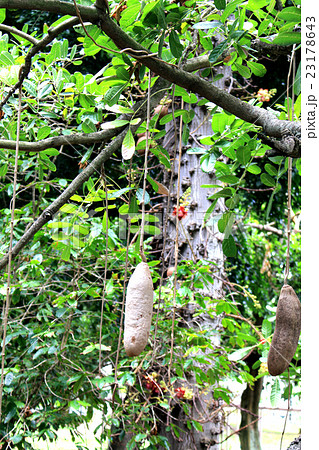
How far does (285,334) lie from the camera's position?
0.77m

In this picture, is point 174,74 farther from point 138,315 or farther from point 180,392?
point 180,392

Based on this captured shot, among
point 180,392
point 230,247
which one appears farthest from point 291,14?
point 180,392

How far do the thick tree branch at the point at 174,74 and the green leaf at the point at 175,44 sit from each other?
0.16 ft

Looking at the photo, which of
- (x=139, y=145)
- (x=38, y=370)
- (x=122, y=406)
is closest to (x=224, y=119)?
(x=139, y=145)

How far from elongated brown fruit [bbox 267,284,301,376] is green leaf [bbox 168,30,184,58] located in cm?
54

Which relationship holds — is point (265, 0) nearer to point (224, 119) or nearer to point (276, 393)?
point (224, 119)

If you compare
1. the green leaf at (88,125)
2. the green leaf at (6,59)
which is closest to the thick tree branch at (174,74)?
the green leaf at (88,125)

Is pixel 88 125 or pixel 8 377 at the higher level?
pixel 88 125

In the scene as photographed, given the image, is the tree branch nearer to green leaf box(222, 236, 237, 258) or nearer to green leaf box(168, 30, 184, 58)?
green leaf box(168, 30, 184, 58)

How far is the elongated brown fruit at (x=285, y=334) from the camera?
2.51ft

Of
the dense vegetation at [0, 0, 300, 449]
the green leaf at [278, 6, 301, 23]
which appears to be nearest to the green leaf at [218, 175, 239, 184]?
the dense vegetation at [0, 0, 300, 449]

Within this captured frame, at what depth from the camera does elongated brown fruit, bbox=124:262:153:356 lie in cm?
65

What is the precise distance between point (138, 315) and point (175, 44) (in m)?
0.59
